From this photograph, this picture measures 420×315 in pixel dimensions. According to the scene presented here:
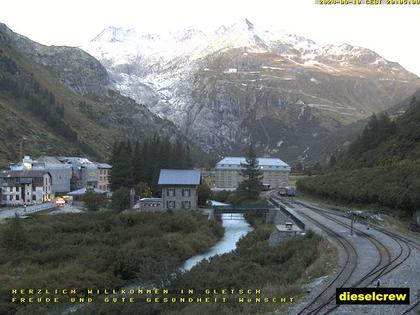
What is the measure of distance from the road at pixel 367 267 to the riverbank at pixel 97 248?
12867mm

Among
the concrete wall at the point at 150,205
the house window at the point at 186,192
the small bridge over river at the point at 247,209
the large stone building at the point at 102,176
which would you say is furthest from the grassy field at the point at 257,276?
the large stone building at the point at 102,176

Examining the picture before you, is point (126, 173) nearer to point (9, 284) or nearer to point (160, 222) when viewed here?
point (160, 222)

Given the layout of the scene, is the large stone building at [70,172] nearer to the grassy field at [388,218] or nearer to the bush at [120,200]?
the bush at [120,200]

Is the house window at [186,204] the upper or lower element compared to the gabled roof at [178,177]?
lower

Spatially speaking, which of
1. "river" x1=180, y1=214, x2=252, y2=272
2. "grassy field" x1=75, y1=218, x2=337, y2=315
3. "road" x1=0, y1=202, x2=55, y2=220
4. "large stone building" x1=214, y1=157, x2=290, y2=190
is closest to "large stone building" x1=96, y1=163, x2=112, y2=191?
"large stone building" x1=214, y1=157, x2=290, y2=190

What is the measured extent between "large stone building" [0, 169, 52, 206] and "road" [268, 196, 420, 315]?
207 ft

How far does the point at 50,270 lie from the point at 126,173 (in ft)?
152

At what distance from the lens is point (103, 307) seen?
3086cm

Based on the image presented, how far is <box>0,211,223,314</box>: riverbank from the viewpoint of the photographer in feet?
136

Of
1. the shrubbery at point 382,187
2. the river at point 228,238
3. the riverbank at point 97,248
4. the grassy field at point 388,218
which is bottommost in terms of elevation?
the river at point 228,238

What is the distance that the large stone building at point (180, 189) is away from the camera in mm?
80125

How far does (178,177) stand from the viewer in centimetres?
8062

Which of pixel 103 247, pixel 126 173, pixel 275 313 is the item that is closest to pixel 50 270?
pixel 103 247

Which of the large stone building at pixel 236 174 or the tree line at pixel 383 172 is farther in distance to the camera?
the large stone building at pixel 236 174
